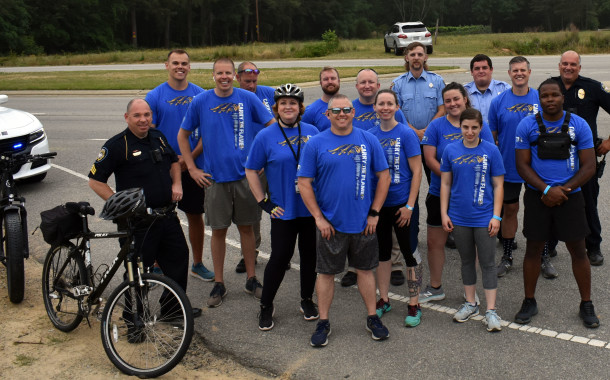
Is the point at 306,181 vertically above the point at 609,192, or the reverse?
the point at 306,181

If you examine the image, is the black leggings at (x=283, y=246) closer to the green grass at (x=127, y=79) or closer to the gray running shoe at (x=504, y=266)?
the gray running shoe at (x=504, y=266)

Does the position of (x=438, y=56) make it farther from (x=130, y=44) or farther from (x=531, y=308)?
(x=130, y=44)

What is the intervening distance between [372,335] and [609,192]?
5544 mm

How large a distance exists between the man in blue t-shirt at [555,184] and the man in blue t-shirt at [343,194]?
4.31 feet

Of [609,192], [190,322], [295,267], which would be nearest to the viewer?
[190,322]

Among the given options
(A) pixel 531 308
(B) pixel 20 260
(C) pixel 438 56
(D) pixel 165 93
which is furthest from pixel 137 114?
(C) pixel 438 56

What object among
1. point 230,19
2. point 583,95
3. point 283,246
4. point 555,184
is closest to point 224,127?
point 283,246

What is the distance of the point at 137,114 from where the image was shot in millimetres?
5238

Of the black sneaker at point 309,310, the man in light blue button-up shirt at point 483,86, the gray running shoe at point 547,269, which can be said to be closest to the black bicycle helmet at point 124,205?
the black sneaker at point 309,310

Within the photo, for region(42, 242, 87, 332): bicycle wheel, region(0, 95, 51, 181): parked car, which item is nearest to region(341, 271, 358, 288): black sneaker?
region(42, 242, 87, 332): bicycle wheel

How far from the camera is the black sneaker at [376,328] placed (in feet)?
17.0

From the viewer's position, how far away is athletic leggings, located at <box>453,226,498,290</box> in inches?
212

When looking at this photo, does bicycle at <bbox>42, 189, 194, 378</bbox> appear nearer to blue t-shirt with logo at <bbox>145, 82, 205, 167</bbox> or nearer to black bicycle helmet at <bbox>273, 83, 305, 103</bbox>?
black bicycle helmet at <bbox>273, 83, 305, 103</bbox>

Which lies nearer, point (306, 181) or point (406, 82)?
point (306, 181)
